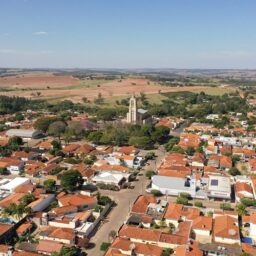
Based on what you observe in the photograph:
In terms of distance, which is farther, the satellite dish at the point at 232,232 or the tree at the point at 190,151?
the tree at the point at 190,151

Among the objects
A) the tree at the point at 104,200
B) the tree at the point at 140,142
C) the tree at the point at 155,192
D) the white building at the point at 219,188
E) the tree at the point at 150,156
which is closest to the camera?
the tree at the point at 104,200

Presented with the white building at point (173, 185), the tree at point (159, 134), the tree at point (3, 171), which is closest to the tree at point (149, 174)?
the white building at point (173, 185)

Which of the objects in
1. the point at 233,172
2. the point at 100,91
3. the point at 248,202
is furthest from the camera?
the point at 100,91

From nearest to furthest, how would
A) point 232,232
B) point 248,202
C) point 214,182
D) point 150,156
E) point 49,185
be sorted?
point 232,232, point 248,202, point 49,185, point 214,182, point 150,156

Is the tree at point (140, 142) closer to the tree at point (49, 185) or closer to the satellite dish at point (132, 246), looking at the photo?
the tree at point (49, 185)

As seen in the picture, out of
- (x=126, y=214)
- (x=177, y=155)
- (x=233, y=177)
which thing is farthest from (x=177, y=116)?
(x=126, y=214)

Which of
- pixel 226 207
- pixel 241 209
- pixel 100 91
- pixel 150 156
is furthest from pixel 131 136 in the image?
pixel 100 91

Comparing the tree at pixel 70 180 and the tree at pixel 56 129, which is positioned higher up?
the tree at pixel 56 129

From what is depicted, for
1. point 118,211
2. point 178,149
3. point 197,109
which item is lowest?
point 118,211

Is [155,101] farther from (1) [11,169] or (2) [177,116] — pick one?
(1) [11,169]

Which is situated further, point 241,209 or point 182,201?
point 182,201

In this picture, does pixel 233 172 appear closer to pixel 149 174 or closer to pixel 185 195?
pixel 185 195
